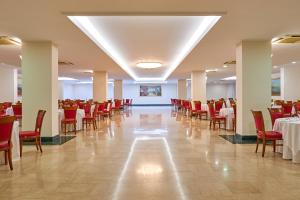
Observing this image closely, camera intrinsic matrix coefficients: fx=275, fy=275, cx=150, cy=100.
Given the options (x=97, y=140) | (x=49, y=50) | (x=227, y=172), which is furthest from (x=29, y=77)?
(x=227, y=172)

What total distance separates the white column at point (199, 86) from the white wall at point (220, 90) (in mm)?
15822

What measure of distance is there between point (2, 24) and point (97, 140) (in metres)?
3.55

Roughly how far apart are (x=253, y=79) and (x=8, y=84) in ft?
44.3

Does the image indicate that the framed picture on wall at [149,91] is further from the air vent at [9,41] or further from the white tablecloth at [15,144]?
the white tablecloth at [15,144]

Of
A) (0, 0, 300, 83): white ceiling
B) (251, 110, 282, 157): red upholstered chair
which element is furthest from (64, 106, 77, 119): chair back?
(251, 110, 282, 157): red upholstered chair

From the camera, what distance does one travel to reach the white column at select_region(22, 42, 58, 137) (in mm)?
7215

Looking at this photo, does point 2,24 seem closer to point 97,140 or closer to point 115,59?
point 97,140

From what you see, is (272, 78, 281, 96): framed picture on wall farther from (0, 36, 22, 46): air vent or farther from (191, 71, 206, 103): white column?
(0, 36, 22, 46): air vent

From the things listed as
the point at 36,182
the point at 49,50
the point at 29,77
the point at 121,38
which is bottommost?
the point at 36,182

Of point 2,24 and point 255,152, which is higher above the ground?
point 2,24

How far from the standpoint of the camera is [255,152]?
5742mm

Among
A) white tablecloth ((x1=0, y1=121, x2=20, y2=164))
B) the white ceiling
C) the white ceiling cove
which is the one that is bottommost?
white tablecloth ((x1=0, y1=121, x2=20, y2=164))

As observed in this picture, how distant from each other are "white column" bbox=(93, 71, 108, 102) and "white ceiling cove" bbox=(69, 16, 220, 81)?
5023 mm

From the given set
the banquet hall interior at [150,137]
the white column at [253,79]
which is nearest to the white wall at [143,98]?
the banquet hall interior at [150,137]
